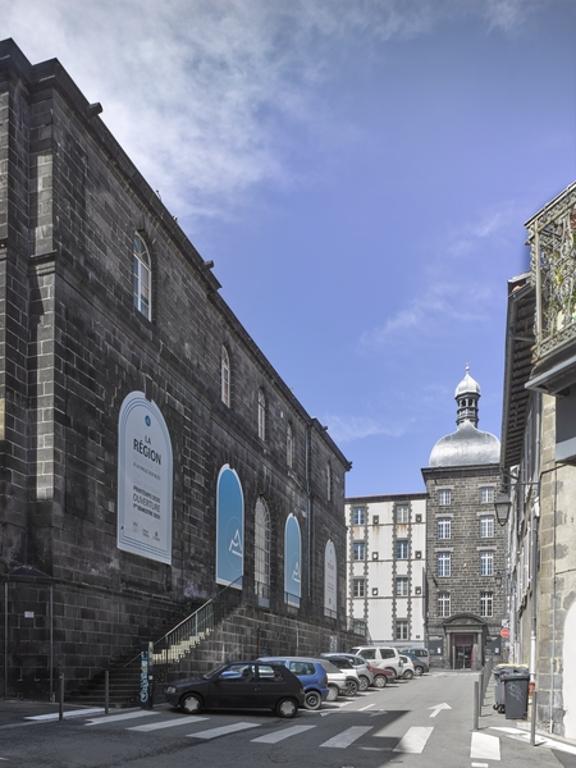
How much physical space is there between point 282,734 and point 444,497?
5702cm

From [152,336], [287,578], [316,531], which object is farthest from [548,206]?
[316,531]

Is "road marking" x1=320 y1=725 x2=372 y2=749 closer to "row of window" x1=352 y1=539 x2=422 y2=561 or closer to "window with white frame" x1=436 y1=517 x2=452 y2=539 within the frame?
"row of window" x1=352 y1=539 x2=422 y2=561

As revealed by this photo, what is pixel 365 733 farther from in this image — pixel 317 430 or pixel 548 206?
pixel 317 430

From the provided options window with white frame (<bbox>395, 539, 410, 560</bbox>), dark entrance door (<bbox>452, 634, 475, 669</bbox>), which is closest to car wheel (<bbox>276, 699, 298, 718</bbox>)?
dark entrance door (<bbox>452, 634, 475, 669</bbox>)

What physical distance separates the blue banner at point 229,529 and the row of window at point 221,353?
10.5 ft

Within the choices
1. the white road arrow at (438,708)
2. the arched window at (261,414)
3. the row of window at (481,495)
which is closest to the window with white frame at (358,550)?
the row of window at (481,495)

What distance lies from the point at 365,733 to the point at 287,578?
83.9 ft

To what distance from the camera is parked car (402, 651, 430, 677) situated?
48.2 m

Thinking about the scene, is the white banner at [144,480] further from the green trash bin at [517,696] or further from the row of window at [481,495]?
the row of window at [481,495]

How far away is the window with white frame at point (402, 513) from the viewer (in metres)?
71.1

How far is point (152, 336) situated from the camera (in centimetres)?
2664

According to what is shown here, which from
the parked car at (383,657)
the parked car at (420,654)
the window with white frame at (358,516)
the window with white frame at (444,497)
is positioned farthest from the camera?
the window with white frame at (358,516)

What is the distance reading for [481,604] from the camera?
67938mm

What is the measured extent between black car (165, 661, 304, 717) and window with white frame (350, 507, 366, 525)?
53.6m
